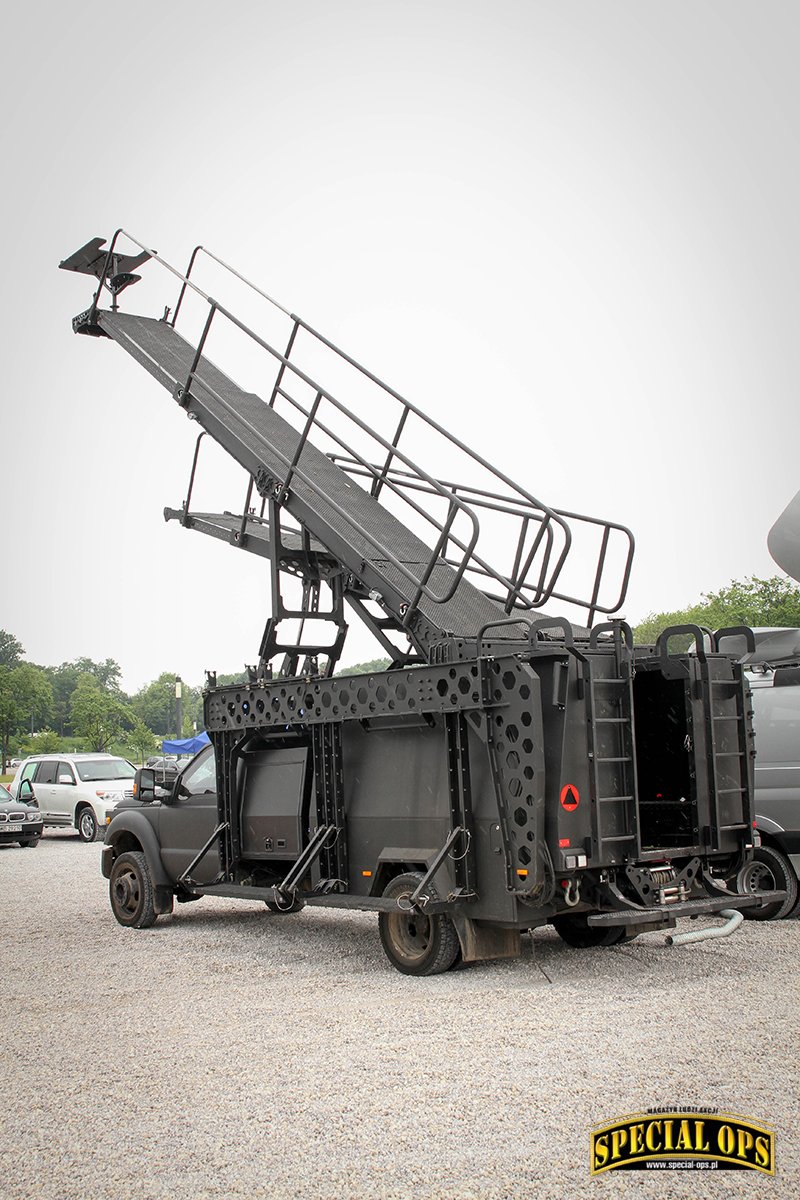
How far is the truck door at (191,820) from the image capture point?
34.7 feet

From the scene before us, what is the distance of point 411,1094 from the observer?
17.9 feet

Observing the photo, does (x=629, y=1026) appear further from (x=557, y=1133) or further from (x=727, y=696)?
(x=727, y=696)

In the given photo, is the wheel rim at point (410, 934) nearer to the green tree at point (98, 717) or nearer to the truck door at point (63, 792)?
the truck door at point (63, 792)

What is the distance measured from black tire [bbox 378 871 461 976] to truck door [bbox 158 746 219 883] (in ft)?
7.79

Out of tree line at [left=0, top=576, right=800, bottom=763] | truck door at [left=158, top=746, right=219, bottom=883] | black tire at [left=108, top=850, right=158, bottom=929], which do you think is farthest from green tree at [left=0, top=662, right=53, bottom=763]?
truck door at [left=158, top=746, right=219, bottom=883]

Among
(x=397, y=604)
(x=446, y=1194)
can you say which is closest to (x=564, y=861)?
(x=397, y=604)

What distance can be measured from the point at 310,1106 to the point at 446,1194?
122 centimetres

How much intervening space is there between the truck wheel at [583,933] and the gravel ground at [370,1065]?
0.11 metres

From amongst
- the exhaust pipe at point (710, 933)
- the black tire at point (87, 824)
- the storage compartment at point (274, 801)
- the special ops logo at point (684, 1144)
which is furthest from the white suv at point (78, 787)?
the special ops logo at point (684, 1144)

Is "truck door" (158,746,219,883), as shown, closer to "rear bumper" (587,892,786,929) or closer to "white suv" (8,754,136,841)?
"rear bumper" (587,892,786,929)

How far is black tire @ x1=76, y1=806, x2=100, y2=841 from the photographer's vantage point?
78.6 ft

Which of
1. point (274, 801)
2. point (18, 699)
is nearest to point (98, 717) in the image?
point (18, 699)

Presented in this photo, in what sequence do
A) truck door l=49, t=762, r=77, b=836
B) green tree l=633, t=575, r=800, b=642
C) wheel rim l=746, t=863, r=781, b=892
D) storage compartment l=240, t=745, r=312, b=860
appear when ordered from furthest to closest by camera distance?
green tree l=633, t=575, r=800, b=642, truck door l=49, t=762, r=77, b=836, wheel rim l=746, t=863, r=781, b=892, storage compartment l=240, t=745, r=312, b=860

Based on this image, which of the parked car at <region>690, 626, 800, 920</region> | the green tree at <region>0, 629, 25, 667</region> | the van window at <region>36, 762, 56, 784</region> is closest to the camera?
the parked car at <region>690, 626, 800, 920</region>
